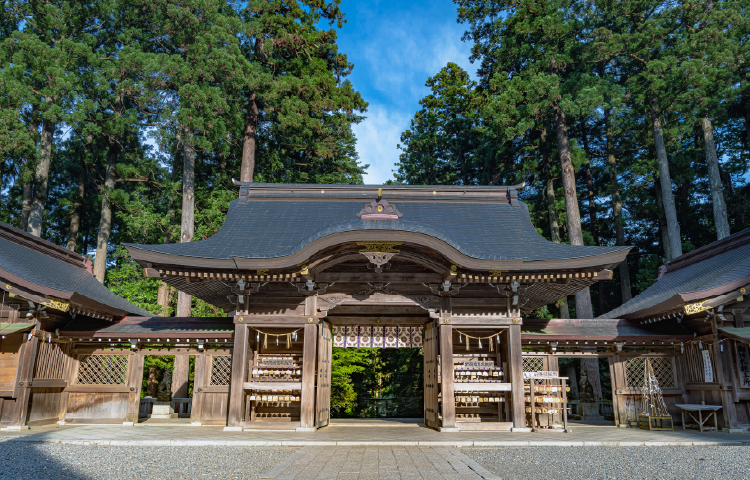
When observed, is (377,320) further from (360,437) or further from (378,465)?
(378,465)

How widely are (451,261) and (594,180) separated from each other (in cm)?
2116

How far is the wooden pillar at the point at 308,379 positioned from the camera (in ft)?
31.2

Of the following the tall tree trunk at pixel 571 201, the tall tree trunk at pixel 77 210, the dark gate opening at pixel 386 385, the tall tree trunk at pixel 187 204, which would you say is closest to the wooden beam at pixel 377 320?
the dark gate opening at pixel 386 385

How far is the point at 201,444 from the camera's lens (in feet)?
25.7

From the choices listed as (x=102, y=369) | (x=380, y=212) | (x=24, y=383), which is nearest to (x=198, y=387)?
(x=102, y=369)

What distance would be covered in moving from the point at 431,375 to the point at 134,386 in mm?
6625

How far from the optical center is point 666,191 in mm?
17922

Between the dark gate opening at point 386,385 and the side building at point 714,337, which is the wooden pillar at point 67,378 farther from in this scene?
the side building at point 714,337

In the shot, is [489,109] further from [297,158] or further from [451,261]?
[451,261]

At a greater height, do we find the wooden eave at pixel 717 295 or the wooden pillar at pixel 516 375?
the wooden eave at pixel 717 295

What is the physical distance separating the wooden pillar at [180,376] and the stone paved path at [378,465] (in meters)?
9.93

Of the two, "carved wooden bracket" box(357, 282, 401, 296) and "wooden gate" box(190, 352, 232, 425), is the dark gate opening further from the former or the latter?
"carved wooden bracket" box(357, 282, 401, 296)

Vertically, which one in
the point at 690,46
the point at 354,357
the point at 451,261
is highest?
the point at 690,46

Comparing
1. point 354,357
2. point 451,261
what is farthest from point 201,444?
point 354,357
